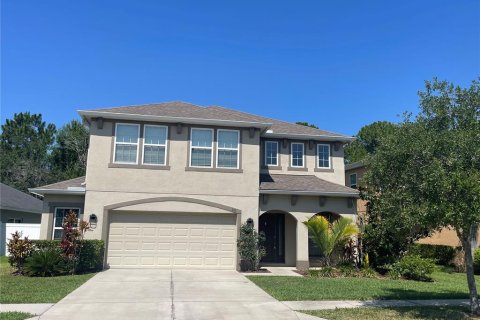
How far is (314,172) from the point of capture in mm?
19812

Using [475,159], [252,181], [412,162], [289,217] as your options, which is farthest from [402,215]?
[289,217]

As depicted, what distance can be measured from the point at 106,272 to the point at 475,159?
1243 cm

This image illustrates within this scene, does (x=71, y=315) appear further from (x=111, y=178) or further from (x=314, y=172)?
(x=314, y=172)

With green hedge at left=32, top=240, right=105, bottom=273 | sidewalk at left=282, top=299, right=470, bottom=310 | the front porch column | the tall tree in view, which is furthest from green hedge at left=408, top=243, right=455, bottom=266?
the tall tree

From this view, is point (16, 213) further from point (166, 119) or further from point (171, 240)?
point (166, 119)

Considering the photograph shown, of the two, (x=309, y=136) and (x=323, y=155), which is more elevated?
(x=309, y=136)

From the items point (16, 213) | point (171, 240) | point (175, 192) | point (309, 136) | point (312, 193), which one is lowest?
point (171, 240)

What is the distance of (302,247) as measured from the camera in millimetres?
17188

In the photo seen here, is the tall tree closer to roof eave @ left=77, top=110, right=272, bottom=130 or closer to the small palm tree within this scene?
roof eave @ left=77, top=110, right=272, bottom=130

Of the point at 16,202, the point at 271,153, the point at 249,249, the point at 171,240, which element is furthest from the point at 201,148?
the point at 16,202

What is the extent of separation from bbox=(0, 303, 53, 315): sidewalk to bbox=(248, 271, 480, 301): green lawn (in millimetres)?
5637

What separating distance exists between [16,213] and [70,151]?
20.8 m

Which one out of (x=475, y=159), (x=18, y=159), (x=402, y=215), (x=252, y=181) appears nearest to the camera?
(x=475, y=159)

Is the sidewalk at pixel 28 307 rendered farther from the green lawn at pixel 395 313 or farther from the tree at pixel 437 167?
the tree at pixel 437 167
